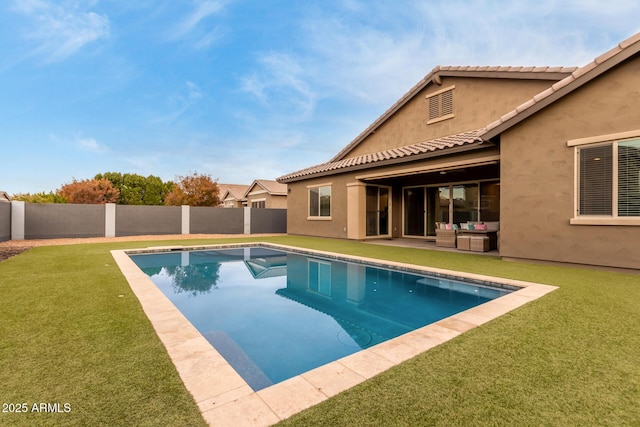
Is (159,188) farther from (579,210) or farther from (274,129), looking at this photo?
(579,210)

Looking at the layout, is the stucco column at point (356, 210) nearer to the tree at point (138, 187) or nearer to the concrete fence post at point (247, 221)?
the concrete fence post at point (247, 221)

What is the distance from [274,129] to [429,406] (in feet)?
91.9

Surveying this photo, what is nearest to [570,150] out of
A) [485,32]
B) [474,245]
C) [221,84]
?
[474,245]

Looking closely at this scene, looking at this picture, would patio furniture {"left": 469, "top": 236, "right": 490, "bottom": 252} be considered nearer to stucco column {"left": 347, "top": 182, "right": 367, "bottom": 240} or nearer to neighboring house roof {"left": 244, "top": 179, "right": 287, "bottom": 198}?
stucco column {"left": 347, "top": 182, "right": 367, "bottom": 240}

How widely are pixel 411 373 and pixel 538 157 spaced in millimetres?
7494

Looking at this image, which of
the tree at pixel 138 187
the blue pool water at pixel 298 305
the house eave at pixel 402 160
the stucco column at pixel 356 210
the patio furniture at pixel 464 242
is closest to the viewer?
the blue pool water at pixel 298 305

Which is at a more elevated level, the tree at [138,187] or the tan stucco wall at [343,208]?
the tree at [138,187]

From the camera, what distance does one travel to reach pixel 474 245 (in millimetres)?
10422

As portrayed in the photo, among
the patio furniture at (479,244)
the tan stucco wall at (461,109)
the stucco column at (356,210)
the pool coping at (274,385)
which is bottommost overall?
the pool coping at (274,385)

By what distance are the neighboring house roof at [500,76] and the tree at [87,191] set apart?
A: 2605 centimetres

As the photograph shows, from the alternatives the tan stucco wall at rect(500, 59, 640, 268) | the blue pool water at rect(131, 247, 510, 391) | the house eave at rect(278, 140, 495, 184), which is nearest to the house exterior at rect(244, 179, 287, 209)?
the house eave at rect(278, 140, 495, 184)

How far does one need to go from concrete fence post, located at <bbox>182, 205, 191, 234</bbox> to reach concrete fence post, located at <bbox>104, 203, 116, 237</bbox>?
3676 mm

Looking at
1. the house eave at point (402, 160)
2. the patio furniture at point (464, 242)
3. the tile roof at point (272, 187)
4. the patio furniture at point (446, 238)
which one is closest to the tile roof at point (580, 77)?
the house eave at point (402, 160)

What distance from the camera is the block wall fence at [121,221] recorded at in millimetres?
15141
